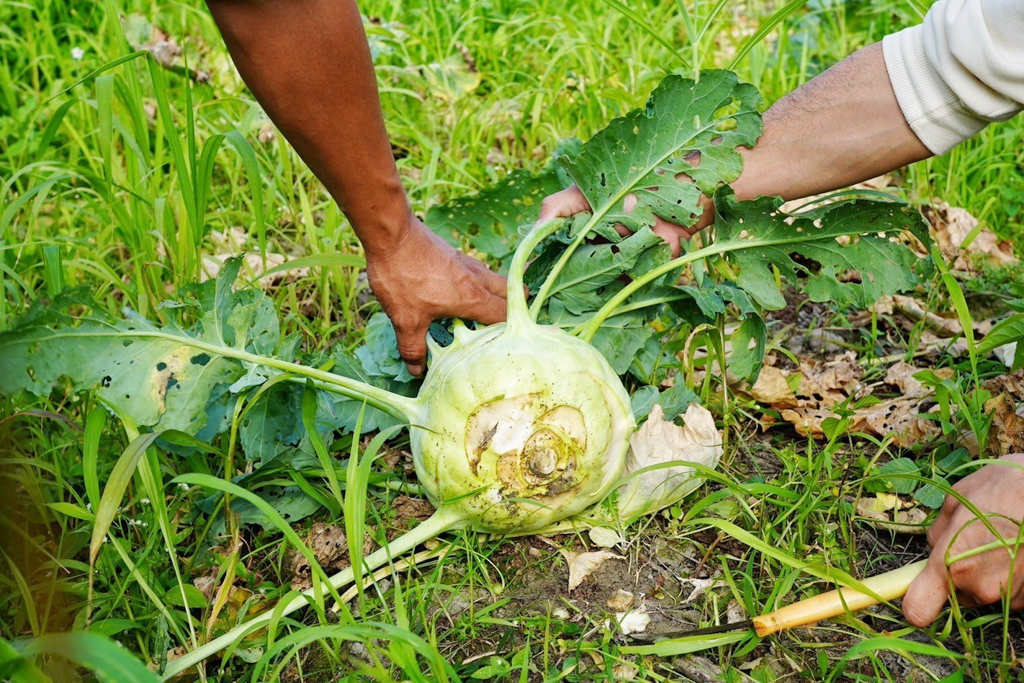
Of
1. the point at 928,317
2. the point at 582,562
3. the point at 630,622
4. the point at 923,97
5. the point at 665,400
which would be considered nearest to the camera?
the point at 630,622

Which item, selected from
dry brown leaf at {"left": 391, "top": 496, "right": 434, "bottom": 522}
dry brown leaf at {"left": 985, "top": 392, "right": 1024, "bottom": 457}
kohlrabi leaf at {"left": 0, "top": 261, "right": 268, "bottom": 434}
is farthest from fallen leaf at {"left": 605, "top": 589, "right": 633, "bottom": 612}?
kohlrabi leaf at {"left": 0, "top": 261, "right": 268, "bottom": 434}

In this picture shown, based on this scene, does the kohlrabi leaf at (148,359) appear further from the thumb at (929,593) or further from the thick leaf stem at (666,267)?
the thumb at (929,593)

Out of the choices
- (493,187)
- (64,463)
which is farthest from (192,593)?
(493,187)

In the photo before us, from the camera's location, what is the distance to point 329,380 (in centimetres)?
213

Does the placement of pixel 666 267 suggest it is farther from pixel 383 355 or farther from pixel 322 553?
pixel 322 553

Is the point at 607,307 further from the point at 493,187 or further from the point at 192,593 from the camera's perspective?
the point at 192,593

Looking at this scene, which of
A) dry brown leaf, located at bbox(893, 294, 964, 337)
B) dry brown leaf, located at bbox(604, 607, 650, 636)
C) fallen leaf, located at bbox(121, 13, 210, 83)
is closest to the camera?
dry brown leaf, located at bbox(604, 607, 650, 636)

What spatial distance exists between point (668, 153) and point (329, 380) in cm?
111

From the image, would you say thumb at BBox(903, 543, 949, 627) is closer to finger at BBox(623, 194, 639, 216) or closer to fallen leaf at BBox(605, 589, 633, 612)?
fallen leaf at BBox(605, 589, 633, 612)

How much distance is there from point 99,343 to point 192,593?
65 cm

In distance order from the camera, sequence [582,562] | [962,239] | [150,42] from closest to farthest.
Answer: [582,562] < [962,239] < [150,42]

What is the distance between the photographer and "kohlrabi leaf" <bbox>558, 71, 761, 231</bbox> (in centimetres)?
238

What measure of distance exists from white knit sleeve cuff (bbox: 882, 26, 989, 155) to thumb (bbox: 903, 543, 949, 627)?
3.58 ft

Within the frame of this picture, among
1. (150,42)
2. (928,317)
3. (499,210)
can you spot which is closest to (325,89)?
(499,210)
